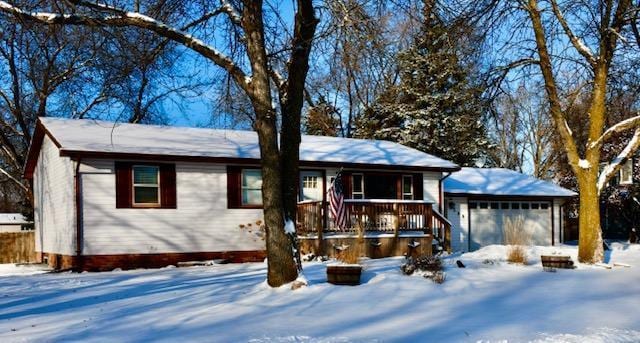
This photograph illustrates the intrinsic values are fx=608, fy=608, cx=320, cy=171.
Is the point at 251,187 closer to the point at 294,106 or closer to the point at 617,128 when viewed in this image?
the point at 294,106

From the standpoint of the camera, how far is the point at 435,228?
2175 cm

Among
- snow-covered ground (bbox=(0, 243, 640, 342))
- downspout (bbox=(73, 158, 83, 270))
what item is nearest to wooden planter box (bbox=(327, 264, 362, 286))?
snow-covered ground (bbox=(0, 243, 640, 342))

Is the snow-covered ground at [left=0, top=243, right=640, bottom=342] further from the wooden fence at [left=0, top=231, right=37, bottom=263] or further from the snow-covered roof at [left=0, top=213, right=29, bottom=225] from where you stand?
the snow-covered roof at [left=0, top=213, right=29, bottom=225]

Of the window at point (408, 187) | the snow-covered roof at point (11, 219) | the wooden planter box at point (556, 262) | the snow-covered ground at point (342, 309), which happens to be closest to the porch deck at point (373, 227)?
the window at point (408, 187)

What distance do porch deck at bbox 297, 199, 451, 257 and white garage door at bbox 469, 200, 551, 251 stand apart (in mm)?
6654

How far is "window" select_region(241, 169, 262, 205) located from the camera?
1892 cm

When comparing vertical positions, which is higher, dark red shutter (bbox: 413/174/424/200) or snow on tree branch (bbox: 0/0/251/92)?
snow on tree branch (bbox: 0/0/251/92)

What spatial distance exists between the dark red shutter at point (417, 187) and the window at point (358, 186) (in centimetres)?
220

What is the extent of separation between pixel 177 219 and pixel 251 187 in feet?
8.45

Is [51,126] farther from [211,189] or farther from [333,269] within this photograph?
[333,269]

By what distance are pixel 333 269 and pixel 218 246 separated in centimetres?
852

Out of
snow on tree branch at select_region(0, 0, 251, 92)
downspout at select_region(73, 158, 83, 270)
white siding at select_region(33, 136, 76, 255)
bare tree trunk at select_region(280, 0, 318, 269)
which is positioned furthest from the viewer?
white siding at select_region(33, 136, 76, 255)

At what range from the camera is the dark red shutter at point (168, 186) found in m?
17.6

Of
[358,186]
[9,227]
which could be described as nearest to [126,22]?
[358,186]
